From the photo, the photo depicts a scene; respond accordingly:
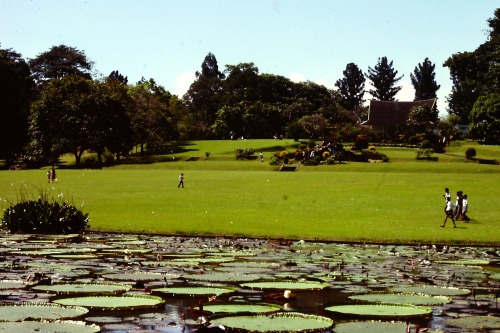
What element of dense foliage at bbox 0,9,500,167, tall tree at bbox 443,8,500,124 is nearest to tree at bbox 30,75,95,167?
dense foliage at bbox 0,9,500,167

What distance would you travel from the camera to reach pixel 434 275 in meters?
18.5

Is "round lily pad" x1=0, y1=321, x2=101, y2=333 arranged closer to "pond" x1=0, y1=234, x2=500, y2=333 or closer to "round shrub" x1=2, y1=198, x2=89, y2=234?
"pond" x1=0, y1=234, x2=500, y2=333

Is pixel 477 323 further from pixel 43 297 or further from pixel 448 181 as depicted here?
pixel 448 181

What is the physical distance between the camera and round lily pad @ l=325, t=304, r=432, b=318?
12.6 metres

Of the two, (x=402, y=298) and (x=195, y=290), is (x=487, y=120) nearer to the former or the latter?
(x=402, y=298)

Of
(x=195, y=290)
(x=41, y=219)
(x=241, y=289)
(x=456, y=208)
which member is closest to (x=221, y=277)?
(x=241, y=289)

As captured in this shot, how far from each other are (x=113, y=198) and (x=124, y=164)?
49.8m

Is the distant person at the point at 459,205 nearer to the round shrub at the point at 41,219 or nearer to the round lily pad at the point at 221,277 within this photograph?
the round shrub at the point at 41,219

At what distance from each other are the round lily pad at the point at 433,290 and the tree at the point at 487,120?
4132 inches

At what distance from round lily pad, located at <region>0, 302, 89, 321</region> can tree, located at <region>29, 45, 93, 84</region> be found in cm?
15096

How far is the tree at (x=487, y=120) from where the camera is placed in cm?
11681

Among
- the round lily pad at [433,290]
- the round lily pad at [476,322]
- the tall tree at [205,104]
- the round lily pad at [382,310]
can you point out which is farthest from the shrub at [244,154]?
the round lily pad at [476,322]

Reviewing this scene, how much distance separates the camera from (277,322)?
11820mm

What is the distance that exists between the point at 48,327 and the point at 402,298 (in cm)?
660
